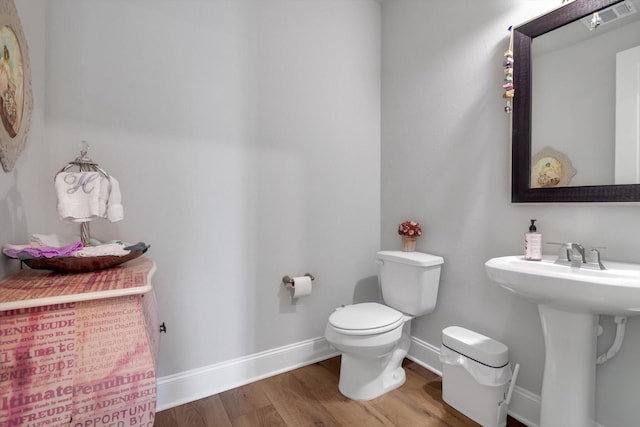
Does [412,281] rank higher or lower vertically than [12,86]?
lower

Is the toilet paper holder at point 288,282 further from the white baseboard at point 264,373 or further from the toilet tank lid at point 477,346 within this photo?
the toilet tank lid at point 477,346

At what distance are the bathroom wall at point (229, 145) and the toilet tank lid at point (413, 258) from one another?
0.36 metres

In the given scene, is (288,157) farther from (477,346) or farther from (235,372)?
(477,346)

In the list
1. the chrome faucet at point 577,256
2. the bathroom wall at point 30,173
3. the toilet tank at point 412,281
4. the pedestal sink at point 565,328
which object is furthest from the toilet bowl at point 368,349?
the bathroom wall at point 30,173

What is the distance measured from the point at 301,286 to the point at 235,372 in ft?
2.07

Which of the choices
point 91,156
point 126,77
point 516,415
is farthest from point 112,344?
point 516,415

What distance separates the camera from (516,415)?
4.92 feet

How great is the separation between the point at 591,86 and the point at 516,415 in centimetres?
160

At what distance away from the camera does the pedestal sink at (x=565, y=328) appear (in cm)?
100

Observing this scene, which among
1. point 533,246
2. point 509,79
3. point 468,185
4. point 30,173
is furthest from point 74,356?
point 509,79

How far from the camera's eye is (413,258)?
1806 millimetres

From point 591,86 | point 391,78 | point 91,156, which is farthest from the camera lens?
point 391,78

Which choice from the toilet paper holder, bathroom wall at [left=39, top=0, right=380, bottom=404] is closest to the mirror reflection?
bathroom wall at [left=39, top=0, right=380, bottom=404]

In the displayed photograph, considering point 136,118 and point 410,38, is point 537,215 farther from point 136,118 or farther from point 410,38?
point 136,118
